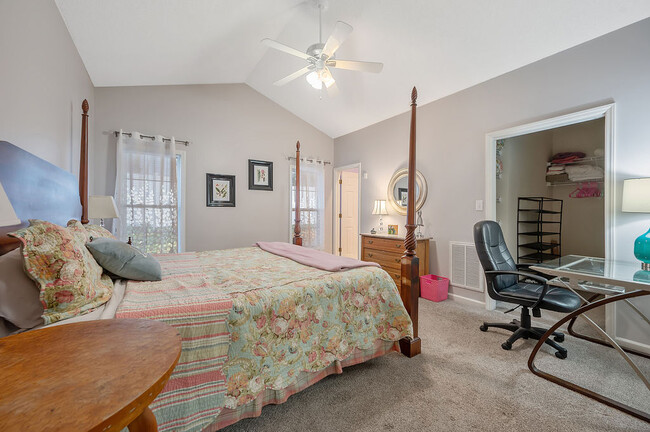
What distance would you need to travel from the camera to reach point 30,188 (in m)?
1.58

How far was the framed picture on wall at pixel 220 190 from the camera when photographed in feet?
14.1

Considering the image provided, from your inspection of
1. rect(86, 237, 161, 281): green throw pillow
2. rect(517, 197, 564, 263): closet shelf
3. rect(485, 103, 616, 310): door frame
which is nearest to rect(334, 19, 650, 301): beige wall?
rect(485, 103, 616, 310): door frame

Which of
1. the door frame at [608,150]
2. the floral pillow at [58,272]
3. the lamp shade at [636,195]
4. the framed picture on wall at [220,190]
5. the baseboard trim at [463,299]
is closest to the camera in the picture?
the floral pillow at [58,272]

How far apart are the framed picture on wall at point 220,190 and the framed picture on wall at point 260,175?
31 centimetres

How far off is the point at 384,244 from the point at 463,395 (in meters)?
2.32

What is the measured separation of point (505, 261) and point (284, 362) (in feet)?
7.21

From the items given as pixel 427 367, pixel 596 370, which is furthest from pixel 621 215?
pixel 427 367

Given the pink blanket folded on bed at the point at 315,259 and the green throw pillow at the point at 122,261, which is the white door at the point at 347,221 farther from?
the green throw pillow at the point at 122,261

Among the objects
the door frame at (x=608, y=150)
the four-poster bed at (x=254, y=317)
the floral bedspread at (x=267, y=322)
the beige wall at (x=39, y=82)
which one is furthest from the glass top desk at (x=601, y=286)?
the beige wall at (x=39, y=82)

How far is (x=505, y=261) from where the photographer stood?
2.56 meters

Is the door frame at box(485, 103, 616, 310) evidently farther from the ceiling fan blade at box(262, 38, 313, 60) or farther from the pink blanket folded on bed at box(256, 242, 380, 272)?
the ceiling fan blade at box(262, 38, 313, 60)

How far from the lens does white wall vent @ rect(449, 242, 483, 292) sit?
3273mm

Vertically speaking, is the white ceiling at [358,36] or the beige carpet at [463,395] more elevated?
the white ceiling at [358,36]

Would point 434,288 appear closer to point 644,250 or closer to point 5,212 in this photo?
point 644,250
